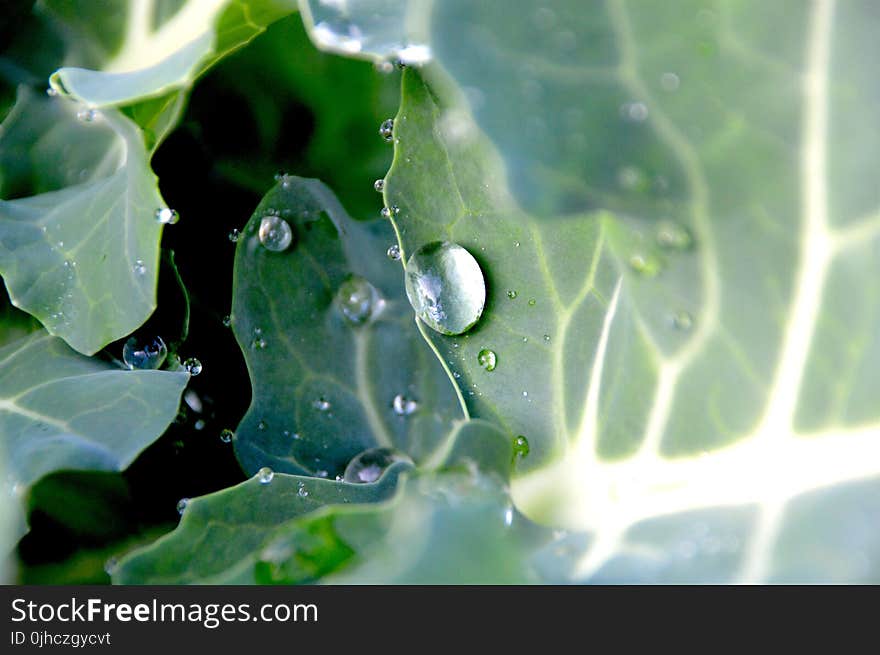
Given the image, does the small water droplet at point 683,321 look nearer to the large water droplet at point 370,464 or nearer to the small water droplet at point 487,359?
the small water droplet at point 487,359

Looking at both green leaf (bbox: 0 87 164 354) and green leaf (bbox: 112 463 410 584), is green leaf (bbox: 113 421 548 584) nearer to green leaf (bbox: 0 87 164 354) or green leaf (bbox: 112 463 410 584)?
green leaf (bbox: 112 463 410 584)

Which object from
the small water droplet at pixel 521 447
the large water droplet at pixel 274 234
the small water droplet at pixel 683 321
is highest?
the large water droplet at pixel 274 234

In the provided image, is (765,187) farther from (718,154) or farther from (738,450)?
(738,450)

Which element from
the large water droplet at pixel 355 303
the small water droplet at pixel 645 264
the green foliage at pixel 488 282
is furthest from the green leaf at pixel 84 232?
the small water droplet at pixel 645 264

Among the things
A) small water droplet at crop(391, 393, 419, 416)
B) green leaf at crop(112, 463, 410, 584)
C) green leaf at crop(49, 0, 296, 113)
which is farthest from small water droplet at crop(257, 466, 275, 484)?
green leaf at crop(49, 0, 296, 113)

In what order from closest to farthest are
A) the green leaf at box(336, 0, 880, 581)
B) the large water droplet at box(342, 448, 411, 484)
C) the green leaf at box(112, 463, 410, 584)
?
the green leaf at box(336, 0, 880, 581) < the green leaf at box(112, 463, 410, 584) < the large water droplet at box(342, 448, 411, 484)

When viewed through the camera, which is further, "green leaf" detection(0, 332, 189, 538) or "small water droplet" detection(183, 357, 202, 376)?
"small water droplet" detection(183, 357, 202, 376)
